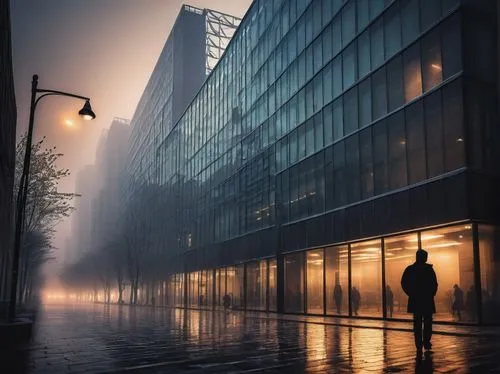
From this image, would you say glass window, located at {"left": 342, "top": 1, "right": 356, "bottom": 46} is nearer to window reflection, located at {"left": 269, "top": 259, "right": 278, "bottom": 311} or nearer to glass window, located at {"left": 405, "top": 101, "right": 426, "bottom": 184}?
glass window, located at {"left": 405, "top": 101, "right": 426, "bottom": 184}

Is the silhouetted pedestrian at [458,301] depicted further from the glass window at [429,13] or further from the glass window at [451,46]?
the glass window at [429,13]

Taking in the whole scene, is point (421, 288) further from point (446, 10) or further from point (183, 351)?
point (446, 10)

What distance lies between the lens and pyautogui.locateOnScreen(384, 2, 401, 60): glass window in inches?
1024

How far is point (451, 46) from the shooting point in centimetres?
2230

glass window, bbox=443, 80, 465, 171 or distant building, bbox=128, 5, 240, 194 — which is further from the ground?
distant building, bbox=128, 5, 240, 194

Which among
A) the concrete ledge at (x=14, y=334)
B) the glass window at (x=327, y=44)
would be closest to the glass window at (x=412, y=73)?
the glass window at (x=327, y=44)

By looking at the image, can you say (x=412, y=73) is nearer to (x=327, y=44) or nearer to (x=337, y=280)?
(x=327, y=44)

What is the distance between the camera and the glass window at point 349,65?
29.7m

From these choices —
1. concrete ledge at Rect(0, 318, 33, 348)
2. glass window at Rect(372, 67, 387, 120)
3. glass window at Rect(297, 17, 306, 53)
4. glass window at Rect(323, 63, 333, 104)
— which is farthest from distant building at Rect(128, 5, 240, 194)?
concrete ledge at Rect(0, 318, 33, 348)

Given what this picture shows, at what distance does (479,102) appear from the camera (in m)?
21.8

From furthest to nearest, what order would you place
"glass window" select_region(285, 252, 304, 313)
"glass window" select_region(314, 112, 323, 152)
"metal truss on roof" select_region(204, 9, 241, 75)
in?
1. "metal truss on roof" select_region(204, 9, 241, 75)
2. "glass window" select_region(285, 252, 304, 313)
3. "glass window" select_region(314, 112, 323, 152)

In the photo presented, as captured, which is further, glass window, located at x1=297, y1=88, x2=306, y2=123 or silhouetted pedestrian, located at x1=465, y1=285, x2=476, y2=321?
glass window, located at x1=297, y1=88, x2=306, y2=123

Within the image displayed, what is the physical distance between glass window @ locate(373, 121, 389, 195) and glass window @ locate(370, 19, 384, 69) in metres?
3.25

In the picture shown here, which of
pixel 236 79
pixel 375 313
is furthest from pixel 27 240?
pixel 375 313
